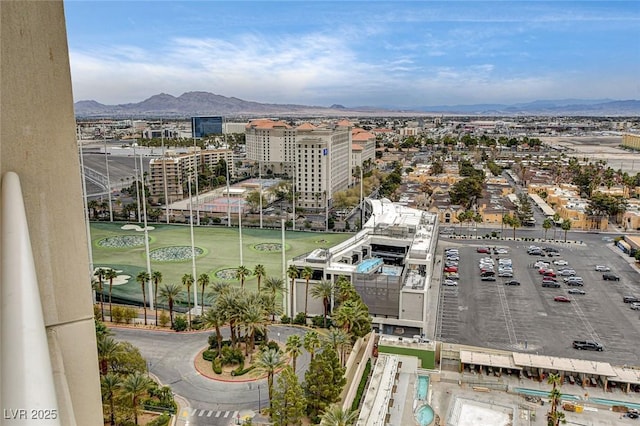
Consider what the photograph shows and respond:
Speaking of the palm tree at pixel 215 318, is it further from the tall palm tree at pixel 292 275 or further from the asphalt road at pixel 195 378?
the tall palm tree at pixel 292 275

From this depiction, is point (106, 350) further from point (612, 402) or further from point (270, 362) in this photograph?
point (612, 402)

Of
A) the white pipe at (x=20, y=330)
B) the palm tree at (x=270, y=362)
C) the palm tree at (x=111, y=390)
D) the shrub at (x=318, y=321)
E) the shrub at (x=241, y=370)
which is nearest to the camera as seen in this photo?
the white pipe at (x=20, y=330)

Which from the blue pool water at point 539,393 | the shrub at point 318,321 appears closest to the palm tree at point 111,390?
the shrub at point 318,321

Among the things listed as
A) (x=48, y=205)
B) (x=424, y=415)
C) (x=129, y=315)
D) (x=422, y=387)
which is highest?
(x=48, y=205)

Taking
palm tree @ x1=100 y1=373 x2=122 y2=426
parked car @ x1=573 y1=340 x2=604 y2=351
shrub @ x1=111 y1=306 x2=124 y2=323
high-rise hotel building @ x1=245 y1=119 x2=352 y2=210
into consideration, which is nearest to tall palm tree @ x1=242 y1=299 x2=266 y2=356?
palm tree @ x1=100 y1=373 x2=122 y2=426

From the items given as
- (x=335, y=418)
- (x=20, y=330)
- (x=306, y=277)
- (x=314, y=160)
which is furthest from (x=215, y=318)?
(x=314, y=160)

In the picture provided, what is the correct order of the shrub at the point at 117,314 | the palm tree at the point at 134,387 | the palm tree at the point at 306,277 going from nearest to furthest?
the palm tree at the point at 134,387 < the shrub at the point at 117,314 < the palm tree at the point at 306,277

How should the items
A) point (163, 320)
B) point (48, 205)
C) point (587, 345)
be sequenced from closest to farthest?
point (48, 205) → point (587, 345) → point (163, 320)
